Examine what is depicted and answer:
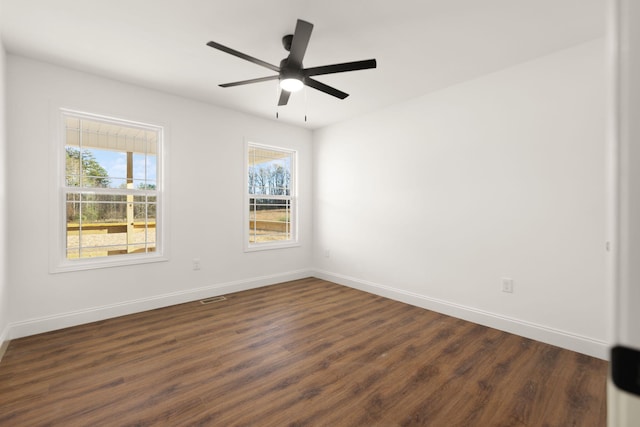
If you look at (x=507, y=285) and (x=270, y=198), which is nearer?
(x=507, y=285)

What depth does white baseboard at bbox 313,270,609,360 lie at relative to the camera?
2.46 m

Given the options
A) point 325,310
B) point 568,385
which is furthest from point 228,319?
point 568,385

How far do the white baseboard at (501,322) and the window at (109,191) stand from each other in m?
3.00

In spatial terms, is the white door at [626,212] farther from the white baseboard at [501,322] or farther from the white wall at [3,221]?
the white wall at [3,221]

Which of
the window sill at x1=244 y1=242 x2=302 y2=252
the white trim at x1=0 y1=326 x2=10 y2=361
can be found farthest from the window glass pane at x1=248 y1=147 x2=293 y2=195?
the white trim at x1=0 y1=326 x2=10 y2=361

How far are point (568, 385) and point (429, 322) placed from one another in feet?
4.01

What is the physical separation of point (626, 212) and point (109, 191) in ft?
13.0

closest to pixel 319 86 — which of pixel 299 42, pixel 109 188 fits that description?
pixel 299 42

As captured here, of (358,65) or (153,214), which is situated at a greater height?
(358,65)

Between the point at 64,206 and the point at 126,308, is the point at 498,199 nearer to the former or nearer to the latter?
the point at 126,308

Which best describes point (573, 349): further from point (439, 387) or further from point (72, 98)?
point (72, 98)

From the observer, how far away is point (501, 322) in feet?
9.61

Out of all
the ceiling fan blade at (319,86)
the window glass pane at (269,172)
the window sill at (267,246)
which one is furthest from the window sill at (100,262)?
the ceiling fan blade at (319,86)

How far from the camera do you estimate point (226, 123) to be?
13.4ft
